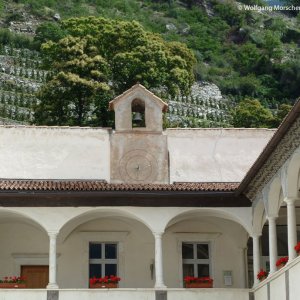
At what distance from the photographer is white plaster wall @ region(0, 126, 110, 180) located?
96.1ft

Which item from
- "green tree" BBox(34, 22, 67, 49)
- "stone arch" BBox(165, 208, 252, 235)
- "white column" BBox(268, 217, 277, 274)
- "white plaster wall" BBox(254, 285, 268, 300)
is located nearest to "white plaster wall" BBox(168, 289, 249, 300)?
"white plaster wall" BBox(254, 285, 268, 300)

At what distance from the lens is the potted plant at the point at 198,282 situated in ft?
89.6

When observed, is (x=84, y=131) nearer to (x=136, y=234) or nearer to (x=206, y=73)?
(x=136, y=234)

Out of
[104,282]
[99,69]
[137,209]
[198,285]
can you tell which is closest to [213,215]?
[198,285]

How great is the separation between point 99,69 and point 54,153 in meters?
14.9

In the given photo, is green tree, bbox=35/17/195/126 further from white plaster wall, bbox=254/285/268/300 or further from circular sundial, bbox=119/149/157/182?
white plaster wall, bbox=254/285/268/300

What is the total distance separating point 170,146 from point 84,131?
7.43 feet

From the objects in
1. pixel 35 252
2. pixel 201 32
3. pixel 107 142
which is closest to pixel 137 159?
pixel 107 142

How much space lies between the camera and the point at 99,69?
4409cm

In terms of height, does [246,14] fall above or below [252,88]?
above

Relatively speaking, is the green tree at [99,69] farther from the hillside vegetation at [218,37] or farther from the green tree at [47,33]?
the green tree at [47,33]

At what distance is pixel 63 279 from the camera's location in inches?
1113

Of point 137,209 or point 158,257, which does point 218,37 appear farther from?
point 158,257

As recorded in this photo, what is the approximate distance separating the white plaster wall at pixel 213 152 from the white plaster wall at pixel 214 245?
1.35 metres
